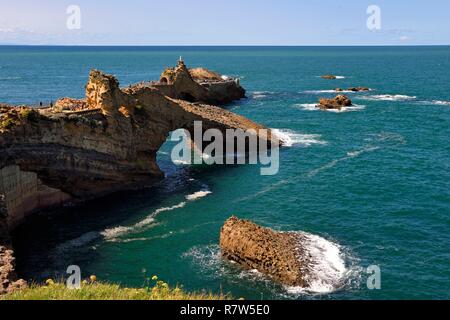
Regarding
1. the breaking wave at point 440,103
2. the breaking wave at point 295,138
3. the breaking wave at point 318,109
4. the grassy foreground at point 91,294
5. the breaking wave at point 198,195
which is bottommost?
the breaking wave at point 198,195

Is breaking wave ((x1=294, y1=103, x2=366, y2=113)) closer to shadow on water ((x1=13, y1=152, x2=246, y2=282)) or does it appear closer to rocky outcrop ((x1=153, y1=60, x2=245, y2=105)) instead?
rocky outcrop ((x1=153, y1=60, x2=245, y2=105))

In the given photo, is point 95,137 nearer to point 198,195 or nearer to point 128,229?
point 128,229

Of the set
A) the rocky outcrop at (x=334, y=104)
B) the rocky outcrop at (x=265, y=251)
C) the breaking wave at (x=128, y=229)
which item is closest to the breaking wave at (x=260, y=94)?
the rocky outcrop at (x=334, y=104)

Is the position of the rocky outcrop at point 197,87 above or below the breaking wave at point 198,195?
above

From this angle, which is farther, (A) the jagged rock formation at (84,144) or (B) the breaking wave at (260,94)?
(B) the breaking wave at (260,94)

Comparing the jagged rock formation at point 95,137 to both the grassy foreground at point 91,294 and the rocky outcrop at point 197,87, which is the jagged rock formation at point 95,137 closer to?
the rocky outcrop at point 197,87

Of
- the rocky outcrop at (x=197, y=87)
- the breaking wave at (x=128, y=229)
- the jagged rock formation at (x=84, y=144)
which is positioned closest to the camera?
the breaking wave at (x=128, y=229)

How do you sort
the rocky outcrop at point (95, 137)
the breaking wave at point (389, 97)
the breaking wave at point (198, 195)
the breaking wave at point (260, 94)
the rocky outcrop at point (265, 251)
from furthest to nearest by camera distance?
the breaking wave at point (260, 94) < the breaking wave at point (389, 97) < the breaking wave at point (198, 195) < the rocky outcrop at point (95, 137) < the rocky outcrop at point (265, 251)
